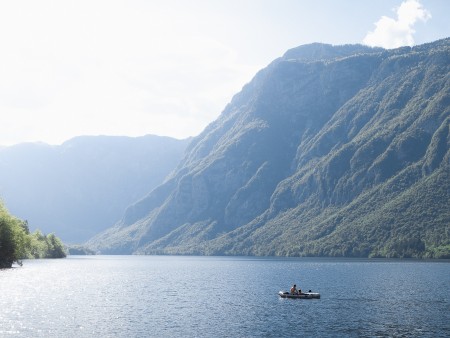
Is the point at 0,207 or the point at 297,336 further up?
the point at 0,207

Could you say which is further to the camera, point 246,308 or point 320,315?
point 246,308

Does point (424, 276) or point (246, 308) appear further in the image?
point (424, 276)

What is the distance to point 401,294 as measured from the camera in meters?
125

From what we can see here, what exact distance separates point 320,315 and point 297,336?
845 inches

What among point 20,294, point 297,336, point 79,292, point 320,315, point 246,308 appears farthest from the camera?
point 79,292

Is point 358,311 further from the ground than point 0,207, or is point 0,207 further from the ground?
point 0,207

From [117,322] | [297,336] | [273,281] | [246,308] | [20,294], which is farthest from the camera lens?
[273,281]

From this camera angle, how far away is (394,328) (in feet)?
264

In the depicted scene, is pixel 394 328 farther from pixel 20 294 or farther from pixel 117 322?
pixel 20 294

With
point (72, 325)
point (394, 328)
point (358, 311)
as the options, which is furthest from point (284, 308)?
point (72, 325)

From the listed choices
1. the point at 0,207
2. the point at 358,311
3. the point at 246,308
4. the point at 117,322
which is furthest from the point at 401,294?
the point at 0,207

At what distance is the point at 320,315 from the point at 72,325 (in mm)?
42612

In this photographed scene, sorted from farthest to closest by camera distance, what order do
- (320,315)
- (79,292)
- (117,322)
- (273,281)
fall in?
(273,281), (79,292), (320,315), (117,322)

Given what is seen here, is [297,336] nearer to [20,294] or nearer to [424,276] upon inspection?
[20,294]
